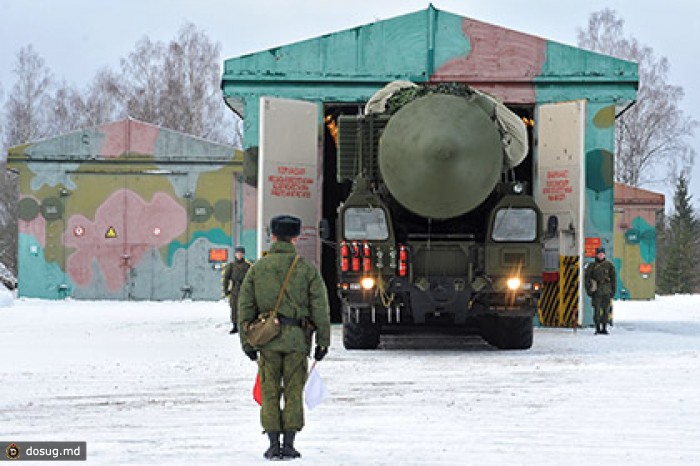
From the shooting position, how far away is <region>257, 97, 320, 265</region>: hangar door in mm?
15469

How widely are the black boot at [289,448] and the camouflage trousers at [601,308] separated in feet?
35.9

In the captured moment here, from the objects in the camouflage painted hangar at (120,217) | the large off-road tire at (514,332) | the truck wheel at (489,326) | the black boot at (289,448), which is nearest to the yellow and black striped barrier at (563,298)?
the truck wheel at (489,326)

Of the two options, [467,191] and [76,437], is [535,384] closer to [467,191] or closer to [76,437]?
[467,191]

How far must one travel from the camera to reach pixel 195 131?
41.9 m

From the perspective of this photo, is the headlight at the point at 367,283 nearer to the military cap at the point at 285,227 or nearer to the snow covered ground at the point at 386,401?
the snow covered ground at the point at 386,401

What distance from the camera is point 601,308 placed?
16.0m

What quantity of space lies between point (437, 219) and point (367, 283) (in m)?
1.18

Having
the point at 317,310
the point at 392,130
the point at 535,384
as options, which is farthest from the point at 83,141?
the point at 317,310

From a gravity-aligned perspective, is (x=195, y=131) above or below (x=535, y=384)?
above

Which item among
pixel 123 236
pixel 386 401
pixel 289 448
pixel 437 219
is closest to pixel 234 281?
pixel 437 219

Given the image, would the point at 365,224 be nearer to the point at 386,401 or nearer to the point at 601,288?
the point at 386,401

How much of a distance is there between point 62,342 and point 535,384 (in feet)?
24.6

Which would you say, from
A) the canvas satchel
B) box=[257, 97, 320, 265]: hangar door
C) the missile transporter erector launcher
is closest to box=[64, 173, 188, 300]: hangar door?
box=[257, 97, 320, 265]: hangar door

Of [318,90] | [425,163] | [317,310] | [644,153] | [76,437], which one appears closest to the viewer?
[317,310]
